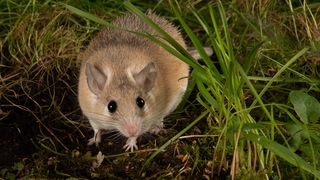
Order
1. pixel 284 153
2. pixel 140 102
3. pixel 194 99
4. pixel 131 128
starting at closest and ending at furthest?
pixel 284 153 → pixel 131 128 → pixel 140 102 → pixel 194 99

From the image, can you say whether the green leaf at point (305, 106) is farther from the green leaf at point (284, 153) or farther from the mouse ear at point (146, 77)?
the mouse ear at point (146, 77)

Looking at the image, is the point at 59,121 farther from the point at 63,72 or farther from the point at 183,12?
the point at 183,12

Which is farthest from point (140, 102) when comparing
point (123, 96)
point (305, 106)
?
point (305, 106)

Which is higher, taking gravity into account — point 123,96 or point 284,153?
point 123,96

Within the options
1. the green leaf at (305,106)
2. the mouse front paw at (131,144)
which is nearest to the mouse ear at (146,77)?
the mouse front paw at (131,144)

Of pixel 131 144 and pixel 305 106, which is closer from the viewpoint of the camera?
pixel 305 106

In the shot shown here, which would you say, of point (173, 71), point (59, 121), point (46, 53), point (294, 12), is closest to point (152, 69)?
point (173, 71)

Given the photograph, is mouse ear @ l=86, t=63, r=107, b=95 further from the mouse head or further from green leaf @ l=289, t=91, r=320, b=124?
green leaf @ l=289, t=91, r=320, b=124

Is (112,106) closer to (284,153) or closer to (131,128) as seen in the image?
(131,128)
